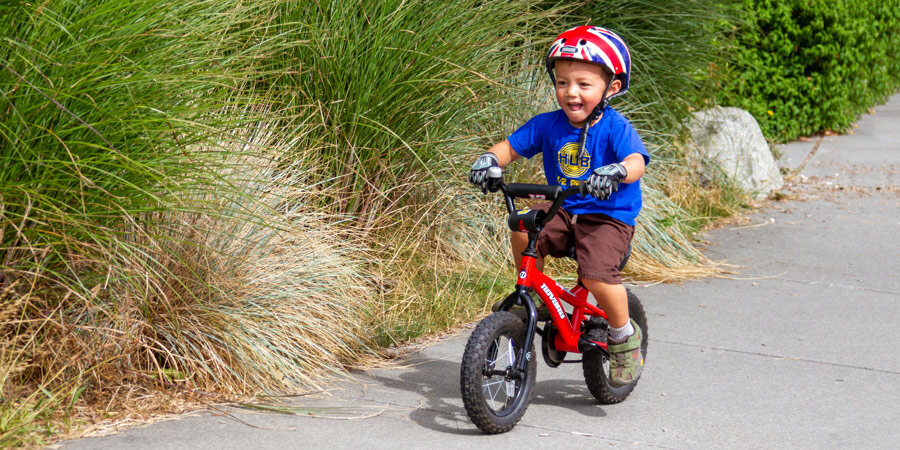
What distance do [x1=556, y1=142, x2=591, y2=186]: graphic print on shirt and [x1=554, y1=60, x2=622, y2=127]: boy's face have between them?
0.13m

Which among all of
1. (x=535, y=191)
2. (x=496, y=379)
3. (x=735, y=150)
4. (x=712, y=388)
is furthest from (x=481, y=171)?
(x=735, y=150)

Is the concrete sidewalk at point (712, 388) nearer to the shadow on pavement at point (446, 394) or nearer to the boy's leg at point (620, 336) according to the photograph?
the shadow on pavement at point (446, 394)

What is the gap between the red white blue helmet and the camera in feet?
13.5

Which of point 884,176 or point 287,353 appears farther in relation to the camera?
point 884,176

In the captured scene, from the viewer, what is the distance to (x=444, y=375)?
4.79 meters

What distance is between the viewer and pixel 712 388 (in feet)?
15.5

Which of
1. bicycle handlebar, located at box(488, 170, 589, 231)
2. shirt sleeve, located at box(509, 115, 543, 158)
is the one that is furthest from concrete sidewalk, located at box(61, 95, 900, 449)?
shirt sleeve, located at box(509, 115, 543, 158)

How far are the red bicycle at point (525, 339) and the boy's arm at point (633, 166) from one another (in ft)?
0.77

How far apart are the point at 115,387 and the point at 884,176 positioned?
8470 mm

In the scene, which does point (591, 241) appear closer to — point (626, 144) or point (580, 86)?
point (626, 144)

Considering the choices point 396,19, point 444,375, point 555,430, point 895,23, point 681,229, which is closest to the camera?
point 555,430

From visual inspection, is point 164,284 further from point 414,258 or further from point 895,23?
point 895,23

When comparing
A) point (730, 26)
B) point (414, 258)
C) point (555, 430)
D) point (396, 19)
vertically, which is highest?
point (730, 26)

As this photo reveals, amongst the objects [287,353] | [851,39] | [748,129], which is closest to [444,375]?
[287,353]
